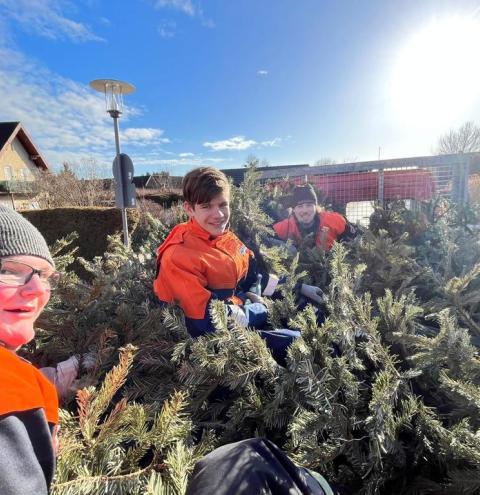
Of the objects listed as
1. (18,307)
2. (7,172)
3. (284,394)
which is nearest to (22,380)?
(18,307)

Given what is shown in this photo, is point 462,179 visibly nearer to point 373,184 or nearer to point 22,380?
point 373,184

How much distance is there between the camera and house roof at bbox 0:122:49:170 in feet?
87.0

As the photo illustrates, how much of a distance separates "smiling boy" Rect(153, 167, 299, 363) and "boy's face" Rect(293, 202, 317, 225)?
1424mm

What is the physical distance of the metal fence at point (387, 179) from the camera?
4.90m

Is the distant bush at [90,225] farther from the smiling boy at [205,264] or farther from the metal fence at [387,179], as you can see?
the smiling boy at [205,264]

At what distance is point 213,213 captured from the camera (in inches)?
79.4

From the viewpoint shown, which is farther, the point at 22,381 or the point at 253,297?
the point at 253,297

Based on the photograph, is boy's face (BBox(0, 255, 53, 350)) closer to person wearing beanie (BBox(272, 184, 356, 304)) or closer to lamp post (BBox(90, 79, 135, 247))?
person wearing beanie (BBox(272, 184, 356, 304))

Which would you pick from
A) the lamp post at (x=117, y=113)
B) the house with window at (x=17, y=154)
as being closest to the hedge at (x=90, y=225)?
the lamp post at (x=117, y=113)

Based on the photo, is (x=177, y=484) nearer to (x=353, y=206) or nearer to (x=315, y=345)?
(x=315, y=345)

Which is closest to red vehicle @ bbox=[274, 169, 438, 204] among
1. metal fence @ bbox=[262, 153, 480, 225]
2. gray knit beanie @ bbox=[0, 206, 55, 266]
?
metal fence @ bbox=[262, 153, 480, 225]

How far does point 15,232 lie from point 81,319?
0.70m

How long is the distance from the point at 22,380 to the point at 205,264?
1232 millimetres

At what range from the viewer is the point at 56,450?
2.53 feet
